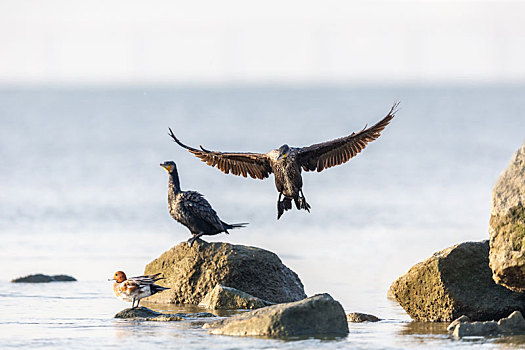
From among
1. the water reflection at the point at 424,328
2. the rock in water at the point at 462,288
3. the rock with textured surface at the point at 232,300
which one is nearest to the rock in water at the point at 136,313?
the rock with textured surface at the point at 232,300

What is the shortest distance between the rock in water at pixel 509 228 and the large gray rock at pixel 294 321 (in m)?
1.54

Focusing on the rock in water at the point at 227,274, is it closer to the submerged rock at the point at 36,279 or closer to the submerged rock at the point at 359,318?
the submerged rock at the point at 359,318

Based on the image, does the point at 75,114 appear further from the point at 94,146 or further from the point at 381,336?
the point at 381,336

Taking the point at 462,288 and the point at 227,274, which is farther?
the point at 227,274

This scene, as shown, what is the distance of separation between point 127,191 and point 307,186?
4.68m

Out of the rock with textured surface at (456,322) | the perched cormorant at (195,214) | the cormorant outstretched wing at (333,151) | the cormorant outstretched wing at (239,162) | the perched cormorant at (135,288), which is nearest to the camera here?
the rock with textured surface at (456,322)

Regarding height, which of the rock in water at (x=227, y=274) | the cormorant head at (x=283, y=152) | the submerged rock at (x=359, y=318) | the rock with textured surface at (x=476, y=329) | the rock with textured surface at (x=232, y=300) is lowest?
the rock with textured surface at (x=476, y=329)

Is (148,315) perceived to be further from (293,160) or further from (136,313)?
(293,160)

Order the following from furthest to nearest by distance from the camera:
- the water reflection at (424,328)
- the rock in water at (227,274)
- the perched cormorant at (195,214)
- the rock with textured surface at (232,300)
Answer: the perched cormorant at (195,214)
the rock in water at (227,274)
the rock with textured surface at (232,300)
the water reflection at (424,328)

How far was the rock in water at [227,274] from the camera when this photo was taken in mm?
12633

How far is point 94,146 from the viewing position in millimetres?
52062

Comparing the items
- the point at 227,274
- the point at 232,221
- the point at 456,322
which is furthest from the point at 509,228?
the point at 232,221

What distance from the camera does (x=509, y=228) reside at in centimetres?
998

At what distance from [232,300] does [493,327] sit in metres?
3.16
